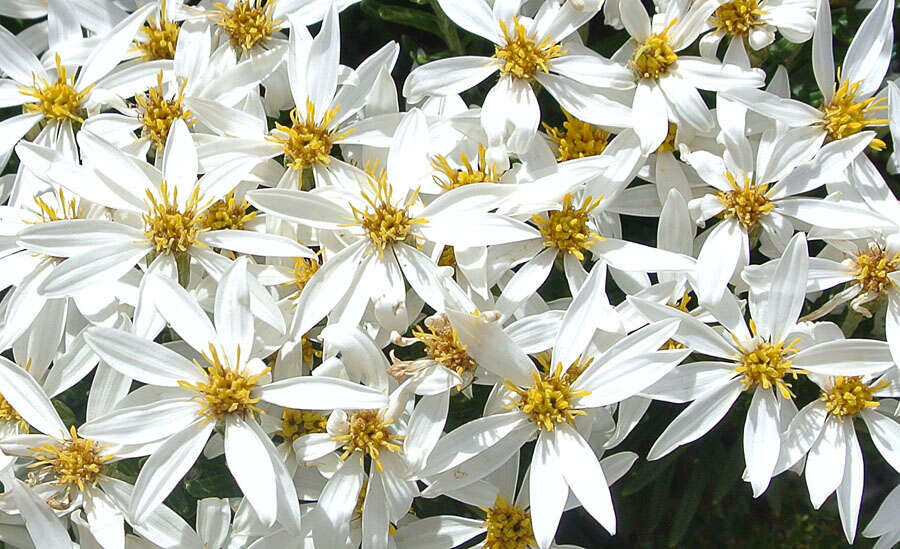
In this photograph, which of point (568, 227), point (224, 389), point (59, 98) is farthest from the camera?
point (59, 98)

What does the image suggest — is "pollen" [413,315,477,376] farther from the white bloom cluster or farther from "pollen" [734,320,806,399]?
"pollen" [734,320,806,399]

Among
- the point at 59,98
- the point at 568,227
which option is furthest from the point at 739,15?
the point at 59,98

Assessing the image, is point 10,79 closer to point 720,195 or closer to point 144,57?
point 144,57

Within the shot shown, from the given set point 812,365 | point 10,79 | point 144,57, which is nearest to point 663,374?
point 812,365

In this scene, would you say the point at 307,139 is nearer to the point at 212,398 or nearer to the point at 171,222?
the point at 171,222

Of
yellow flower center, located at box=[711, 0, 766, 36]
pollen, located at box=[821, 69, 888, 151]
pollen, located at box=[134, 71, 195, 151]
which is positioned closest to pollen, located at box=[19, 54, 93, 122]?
pollen, located at box=[134, 71, 195, 151]

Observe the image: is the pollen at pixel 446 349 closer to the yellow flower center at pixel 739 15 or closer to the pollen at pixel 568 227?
the pollen at pixel 568 227
